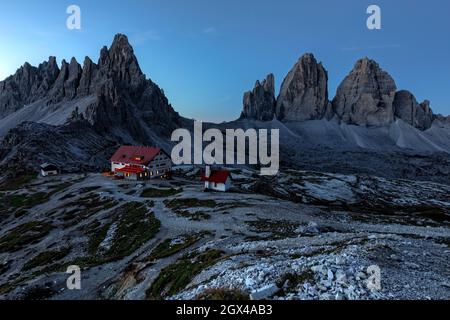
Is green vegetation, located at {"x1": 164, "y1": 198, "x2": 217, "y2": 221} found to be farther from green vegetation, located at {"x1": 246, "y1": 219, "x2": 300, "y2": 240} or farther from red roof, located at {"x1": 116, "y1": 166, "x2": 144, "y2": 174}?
red roof, located at {"x1": 116, "y1": 166, "x2": 144, "y2": 174}

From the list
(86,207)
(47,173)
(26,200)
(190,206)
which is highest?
(47,173)

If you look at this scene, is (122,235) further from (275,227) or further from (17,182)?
(17,182)

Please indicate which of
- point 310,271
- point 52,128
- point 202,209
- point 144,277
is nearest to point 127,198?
point 202,209

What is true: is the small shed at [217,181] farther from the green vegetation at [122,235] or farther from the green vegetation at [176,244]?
the green vegetation at [176,244]

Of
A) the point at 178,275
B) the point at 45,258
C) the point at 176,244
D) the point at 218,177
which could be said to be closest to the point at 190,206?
the point at 218,177

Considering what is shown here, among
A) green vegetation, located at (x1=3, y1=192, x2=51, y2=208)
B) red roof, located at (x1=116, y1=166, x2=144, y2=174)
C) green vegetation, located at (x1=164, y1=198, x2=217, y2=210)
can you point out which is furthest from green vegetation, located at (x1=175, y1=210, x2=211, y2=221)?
red roof, located at (x1=116, y1=166, x2=144, y2=174)

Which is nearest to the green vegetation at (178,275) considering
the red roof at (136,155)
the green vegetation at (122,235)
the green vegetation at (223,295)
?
the green vegetation at (223,295)

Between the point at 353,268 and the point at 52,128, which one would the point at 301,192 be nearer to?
the point at 353,268
